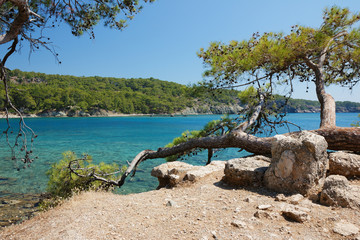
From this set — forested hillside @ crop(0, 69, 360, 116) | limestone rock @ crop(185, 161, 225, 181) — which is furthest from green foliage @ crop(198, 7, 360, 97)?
forested hillside @ crop(0, 69, 360, 116)

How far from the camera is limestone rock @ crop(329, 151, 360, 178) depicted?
4608mm

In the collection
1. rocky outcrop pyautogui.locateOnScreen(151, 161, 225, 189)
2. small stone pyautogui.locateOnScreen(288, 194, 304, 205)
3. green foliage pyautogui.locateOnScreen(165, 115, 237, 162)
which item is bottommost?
rocky outcrop pyautogui.locateOnScreen(151, 161, 225, 189)

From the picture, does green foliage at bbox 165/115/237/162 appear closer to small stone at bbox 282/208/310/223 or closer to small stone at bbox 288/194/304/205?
small stone at bbox 288/194/304/205

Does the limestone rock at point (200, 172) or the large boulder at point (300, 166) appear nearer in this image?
the large boulder at point (300, 166)

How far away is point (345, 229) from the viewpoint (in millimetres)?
2852

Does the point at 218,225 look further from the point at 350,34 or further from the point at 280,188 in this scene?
Result: the point at 350,34

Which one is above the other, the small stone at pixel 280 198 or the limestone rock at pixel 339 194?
the limestone rock at pixel 339 194

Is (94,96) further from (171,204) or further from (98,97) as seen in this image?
(171,204)

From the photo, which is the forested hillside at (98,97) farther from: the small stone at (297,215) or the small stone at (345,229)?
the small stone at (345,229)

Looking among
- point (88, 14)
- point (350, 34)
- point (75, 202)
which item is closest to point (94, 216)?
point (75, 202)

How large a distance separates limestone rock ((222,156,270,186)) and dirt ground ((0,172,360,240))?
0.29 m

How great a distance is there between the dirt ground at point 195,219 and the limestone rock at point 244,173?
11.4 inches

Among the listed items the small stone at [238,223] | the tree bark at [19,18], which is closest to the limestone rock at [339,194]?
the small stone at [238,223]

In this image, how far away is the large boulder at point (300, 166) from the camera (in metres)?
4.12
